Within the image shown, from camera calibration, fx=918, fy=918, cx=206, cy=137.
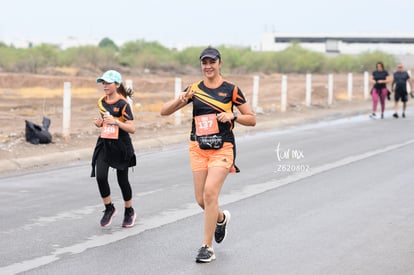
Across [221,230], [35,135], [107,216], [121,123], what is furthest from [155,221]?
[35,135]

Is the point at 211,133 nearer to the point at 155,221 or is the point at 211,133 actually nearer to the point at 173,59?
the point at 155,221

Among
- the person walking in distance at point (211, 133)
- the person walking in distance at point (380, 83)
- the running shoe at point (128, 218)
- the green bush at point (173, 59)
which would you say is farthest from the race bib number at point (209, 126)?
the green bush at point (173, 59)

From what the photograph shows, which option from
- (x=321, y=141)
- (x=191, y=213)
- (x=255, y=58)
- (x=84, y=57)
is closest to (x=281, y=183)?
(x=191, y=213)

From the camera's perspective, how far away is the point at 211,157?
8.12 meters

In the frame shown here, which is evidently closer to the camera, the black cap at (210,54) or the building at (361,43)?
the black cap at (210,54)

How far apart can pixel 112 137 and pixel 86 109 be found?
23.3 meters

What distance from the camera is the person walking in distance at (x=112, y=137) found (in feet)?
31.0

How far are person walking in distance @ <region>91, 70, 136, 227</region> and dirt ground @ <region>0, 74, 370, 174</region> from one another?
20.9ft

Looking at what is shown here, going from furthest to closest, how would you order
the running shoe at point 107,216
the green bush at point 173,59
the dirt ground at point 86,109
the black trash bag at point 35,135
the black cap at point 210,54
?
the green bush at point 173,59 → the dirt ground at point 86,109 → the black trash bag at point 35,135 → the running shoe at point 107,216 → the black cap at point 210,54

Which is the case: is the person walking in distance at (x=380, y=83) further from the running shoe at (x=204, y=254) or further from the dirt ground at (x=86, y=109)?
the running shoe at (x=204, y=254)

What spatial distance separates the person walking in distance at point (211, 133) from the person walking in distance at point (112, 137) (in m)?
1.38

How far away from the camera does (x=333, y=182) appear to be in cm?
1347

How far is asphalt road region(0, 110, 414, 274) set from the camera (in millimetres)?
7957

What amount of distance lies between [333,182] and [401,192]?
132 centimetres
